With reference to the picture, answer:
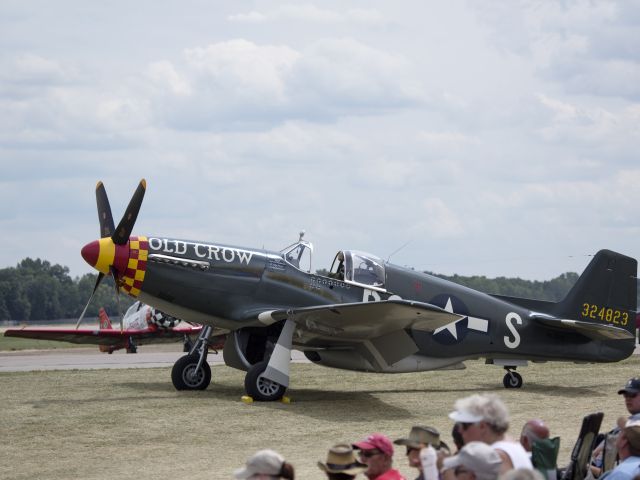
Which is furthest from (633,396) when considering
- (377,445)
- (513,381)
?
(513,381)

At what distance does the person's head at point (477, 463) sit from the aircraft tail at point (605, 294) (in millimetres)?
12748

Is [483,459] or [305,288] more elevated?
[305,288]

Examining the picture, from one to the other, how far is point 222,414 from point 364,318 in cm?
248

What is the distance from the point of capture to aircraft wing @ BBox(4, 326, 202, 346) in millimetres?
26023

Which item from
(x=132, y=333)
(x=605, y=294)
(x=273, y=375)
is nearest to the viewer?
(x=273, y=375)

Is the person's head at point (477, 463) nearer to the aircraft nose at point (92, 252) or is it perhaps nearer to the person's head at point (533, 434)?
the person's head at point (533, 434)

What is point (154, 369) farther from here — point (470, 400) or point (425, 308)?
point (470, 400)

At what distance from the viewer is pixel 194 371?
15.3m

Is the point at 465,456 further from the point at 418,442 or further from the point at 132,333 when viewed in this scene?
the point at 132,333

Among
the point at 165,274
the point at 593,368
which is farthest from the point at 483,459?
the point at 593,368

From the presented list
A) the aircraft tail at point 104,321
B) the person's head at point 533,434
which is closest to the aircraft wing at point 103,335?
the aircraft tail at point 104,321

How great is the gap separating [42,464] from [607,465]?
5.25 meters

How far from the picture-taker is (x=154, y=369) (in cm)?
1981

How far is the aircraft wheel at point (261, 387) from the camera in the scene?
13859mm
